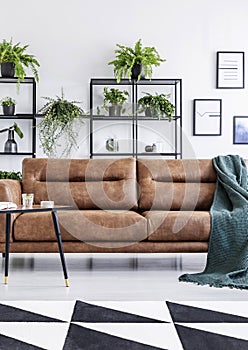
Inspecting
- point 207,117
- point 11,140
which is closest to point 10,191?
point 11,140

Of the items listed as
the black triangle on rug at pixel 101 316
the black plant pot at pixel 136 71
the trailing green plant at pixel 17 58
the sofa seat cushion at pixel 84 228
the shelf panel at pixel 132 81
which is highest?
the trailing green plant at pixel 17 58

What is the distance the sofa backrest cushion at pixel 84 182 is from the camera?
12.6ft

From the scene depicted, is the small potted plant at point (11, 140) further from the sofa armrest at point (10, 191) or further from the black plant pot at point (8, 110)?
the sofa armrest at point (10, 191)

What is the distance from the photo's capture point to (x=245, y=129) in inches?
212

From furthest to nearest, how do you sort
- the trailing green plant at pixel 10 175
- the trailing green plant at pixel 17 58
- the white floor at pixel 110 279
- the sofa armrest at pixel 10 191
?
the trailing green plant at pixel 17 58 → the trailing green plant at pixel 10 175 → the sofa armrest at pixel 10 191 → the white floor at pixel 110 279

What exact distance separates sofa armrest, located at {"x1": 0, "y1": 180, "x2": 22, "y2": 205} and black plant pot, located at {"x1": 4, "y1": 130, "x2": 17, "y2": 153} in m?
1.28

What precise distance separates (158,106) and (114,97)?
1.45 feet

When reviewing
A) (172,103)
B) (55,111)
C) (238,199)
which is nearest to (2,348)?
(238,199)

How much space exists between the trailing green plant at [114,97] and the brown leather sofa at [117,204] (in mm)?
1305

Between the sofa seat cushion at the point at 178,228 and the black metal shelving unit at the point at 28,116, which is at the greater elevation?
the black metal shelving unit at the point at 28,116

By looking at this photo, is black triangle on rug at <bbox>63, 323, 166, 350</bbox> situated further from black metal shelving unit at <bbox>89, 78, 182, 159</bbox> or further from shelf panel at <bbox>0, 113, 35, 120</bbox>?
shelf panel at <bbox>0, 113, 35, 120</bbox>

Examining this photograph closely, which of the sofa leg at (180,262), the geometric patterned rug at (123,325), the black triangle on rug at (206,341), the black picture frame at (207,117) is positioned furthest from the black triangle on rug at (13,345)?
the black picture frame at (207,117)

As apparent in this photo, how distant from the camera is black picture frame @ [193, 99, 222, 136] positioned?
17.7ft

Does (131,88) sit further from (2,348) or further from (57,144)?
(2,348)
